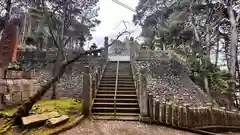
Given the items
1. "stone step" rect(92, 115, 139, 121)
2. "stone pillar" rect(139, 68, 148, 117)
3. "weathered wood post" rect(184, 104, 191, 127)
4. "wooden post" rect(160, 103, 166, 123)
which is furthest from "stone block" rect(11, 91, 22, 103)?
"weathered wood post" rect(184, 104, 191, 127)

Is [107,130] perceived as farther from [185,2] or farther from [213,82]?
[185,2]

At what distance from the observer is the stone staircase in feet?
23.4

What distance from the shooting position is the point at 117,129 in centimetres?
578

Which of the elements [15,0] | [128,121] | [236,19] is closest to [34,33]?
[15,0]

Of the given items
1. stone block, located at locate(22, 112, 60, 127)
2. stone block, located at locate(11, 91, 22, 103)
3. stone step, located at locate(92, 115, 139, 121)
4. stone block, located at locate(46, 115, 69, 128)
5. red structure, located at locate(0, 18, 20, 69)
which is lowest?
stone step, located at locate(92, 115, 139, 121)

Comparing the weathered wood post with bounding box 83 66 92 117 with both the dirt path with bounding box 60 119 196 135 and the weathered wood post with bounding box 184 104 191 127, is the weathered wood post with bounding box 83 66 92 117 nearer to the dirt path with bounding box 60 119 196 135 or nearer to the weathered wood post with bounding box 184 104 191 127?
the dirt path with bounding box 60 119 196 135

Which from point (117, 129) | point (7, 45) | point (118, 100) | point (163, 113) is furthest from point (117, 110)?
point (7, 45)

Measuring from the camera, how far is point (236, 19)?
41.7 feet

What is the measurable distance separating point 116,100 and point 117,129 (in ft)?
7.63

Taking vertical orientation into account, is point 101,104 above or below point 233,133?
above

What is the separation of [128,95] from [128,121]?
1.92 meters

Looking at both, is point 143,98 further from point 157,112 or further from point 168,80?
point 168,80

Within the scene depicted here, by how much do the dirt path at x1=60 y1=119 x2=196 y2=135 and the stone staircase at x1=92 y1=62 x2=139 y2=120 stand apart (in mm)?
527

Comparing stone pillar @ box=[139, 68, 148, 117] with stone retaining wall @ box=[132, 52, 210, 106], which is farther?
stone retaining wall @ box=[132, 52, 210, 106]
